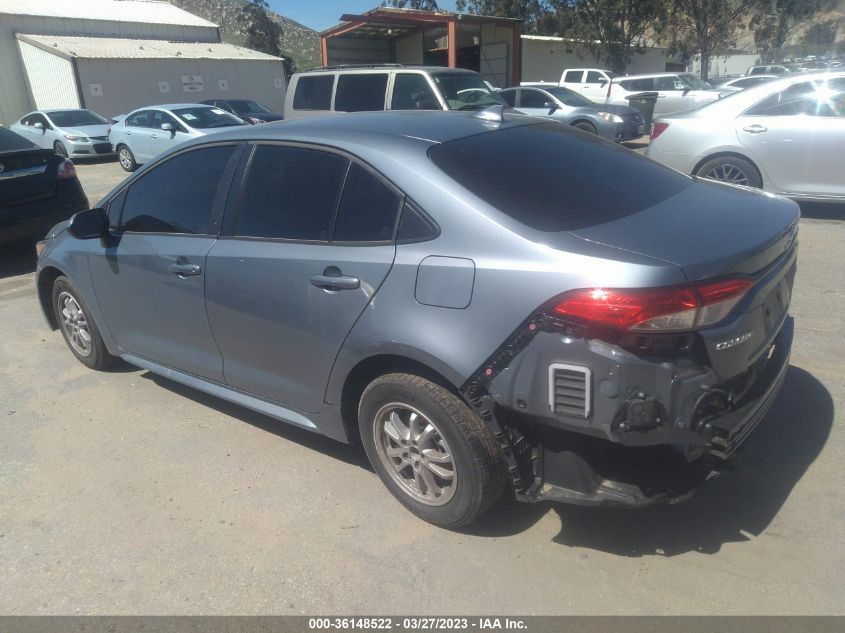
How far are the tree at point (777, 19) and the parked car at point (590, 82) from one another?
78.3 feet

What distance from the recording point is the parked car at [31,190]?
7430 millimetres

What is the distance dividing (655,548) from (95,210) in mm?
3665

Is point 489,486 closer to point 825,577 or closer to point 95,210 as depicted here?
point 825,577

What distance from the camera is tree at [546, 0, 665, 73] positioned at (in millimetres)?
31562

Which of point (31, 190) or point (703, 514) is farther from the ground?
point (31, 190)

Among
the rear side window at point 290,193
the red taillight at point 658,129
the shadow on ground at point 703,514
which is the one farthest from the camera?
the red taillight at point 658,129

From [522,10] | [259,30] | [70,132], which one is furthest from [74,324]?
[259,30]

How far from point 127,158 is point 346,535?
15.7 m

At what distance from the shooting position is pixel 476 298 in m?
2.58

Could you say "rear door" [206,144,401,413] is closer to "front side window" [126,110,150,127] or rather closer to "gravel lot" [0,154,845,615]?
"gravel lot" [0,154,845,615]

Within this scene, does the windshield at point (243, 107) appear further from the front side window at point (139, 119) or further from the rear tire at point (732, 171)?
the rear tire at point (732, 171)

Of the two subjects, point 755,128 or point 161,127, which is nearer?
point 755,128

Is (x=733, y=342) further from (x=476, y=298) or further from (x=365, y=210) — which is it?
(x=365, y=210)

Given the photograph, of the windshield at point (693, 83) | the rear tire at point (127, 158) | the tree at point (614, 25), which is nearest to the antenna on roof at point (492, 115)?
the rear tire at point (127, 158)
